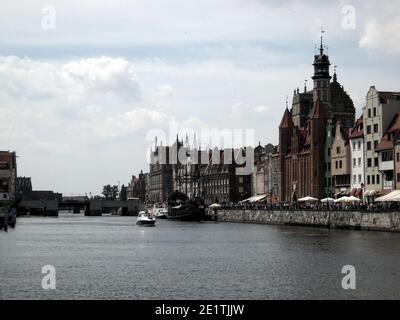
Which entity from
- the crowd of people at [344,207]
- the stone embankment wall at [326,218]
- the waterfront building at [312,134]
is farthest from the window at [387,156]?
the waterfront building at [312,134]

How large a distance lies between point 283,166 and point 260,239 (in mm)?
76457

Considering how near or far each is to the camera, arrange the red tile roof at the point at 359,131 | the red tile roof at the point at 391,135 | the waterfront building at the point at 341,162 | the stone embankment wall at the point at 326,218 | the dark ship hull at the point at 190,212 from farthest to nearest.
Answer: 1. the dark ship hull at the point at 190,212
2. the waterfront building at the point at 341,162
3. the red tile roof at the point at 359,131
4. the red tile roof at the point at 391,135
5. the stone embankment wall at the point at 326,218

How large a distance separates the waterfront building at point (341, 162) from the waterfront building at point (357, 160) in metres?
2.21

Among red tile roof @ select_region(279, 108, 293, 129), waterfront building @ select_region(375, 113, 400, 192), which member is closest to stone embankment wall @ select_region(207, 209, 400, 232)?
waterfront building @ select_region(375, 113, 400, 192)

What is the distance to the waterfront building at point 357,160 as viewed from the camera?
132 metres

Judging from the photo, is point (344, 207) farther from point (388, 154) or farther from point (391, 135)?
point (391, 135)

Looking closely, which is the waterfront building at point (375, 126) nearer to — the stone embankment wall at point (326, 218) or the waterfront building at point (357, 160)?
the waterfront building at point (357, 160)

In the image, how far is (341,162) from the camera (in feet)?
467

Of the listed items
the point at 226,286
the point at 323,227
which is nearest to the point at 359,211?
the point at 323,227

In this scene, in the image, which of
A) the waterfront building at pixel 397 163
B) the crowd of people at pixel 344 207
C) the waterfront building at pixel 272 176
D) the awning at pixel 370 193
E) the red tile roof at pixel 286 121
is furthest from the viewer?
the waterfront building at pixel 272 176

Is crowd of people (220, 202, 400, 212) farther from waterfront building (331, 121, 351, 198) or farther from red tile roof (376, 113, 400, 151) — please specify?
red tile roof (376, 113, 400, 151)

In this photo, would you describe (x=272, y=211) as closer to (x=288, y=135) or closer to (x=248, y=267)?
(x=288, y=135)

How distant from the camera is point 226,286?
51.2m

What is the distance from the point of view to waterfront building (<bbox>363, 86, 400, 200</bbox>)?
123 m
